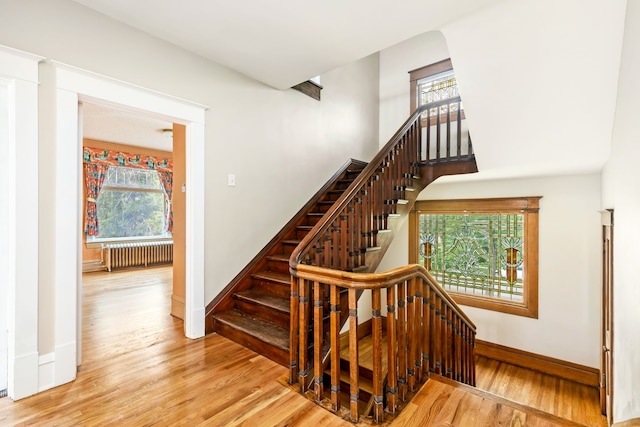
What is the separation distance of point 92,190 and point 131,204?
816mm

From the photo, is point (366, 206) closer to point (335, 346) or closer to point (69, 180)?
point (335, 346)

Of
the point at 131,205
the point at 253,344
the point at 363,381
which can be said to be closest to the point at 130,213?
the point at 131,205

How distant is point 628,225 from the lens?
5.60ft

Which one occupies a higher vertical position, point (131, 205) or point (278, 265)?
point (131, 205)

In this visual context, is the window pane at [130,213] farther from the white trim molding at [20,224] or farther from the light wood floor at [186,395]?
the white trim molding at [20,224]

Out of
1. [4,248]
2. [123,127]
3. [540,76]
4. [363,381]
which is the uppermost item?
[123,127]

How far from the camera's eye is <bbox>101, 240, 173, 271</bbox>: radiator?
6.01 metres

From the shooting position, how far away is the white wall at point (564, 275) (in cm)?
356

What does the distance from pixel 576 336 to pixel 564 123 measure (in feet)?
8.85

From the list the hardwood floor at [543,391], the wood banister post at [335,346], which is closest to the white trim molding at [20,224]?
the wood banister post at [335,346]

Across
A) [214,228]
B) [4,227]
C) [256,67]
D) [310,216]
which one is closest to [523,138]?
[310,216]

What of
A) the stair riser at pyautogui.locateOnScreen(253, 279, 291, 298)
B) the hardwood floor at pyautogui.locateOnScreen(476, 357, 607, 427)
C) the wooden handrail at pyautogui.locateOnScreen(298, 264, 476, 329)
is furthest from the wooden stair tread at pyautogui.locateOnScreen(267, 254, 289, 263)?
the hardwood floor at pyautogui.locateOnScreen(476, 357, 607, 427)

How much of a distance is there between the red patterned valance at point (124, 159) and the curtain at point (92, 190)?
0.40ft

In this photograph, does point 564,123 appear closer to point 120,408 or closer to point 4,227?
point 120,408
